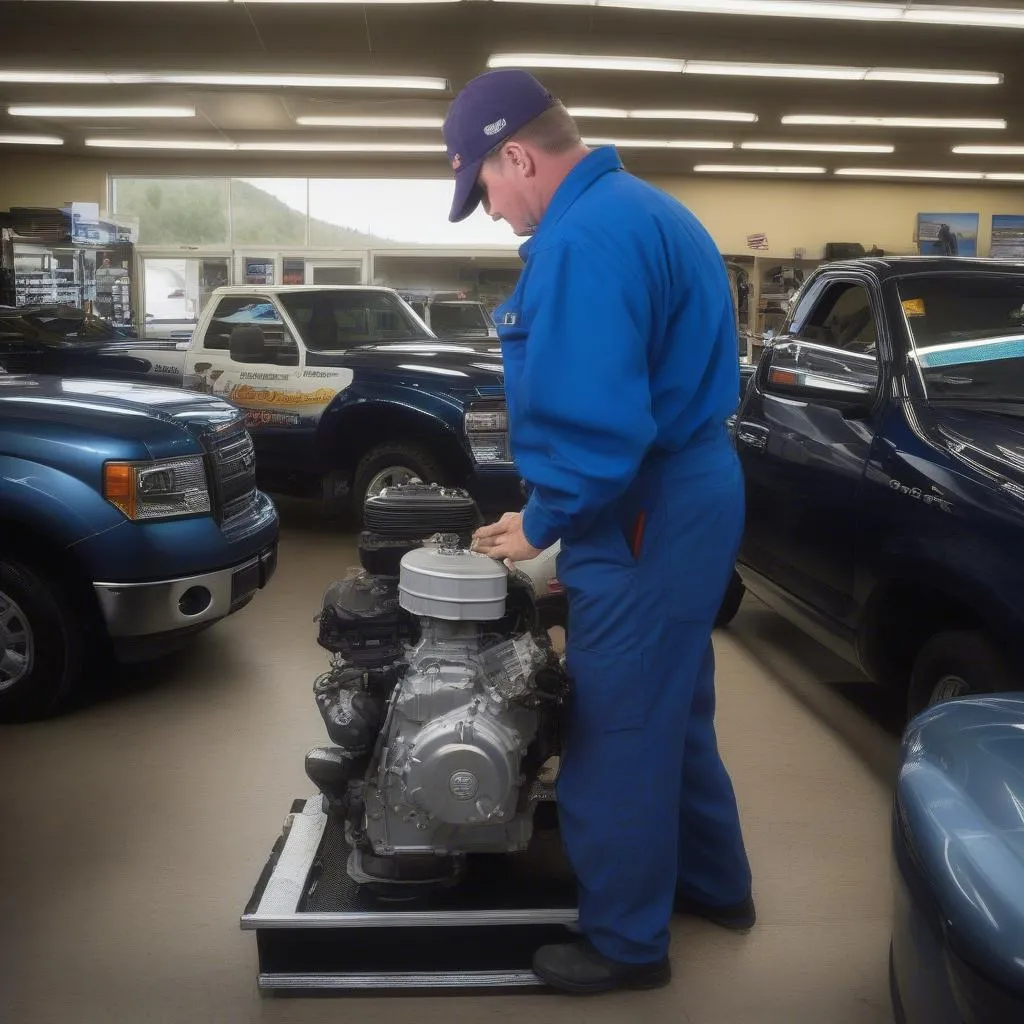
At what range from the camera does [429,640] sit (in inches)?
100

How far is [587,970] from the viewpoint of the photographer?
96.3 inches

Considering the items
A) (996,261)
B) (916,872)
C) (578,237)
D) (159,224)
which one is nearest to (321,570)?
(996,261)

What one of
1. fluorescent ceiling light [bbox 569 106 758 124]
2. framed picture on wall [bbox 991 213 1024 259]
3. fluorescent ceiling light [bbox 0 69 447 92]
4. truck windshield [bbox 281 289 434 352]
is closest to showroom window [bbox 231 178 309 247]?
fluorescent ceiling light [bbox 0 69 447 92]

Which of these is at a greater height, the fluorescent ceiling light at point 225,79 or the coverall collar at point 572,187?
the fluorescent ceiling light at point 225,79

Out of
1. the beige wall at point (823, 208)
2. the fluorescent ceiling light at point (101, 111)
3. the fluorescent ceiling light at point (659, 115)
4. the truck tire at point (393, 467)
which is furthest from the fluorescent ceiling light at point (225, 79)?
the beige wall at point (823, 208)

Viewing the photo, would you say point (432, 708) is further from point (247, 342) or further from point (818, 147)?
point (818, 147)

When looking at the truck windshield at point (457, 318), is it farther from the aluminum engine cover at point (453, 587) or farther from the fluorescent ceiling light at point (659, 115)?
the aluminum engine cover at point (453, 587)

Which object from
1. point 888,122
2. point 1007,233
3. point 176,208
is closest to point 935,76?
point 888,122

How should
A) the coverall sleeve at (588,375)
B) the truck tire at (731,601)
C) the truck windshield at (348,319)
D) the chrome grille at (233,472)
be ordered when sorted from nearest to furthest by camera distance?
the coverall sleeve at (588,375) → the chrome grille at (233,472) → the truck tire at (731,601) → the truck windshield at (348,319)

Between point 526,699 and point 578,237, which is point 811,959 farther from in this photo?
point 578,237

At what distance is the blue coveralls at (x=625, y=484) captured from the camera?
6.93 feet

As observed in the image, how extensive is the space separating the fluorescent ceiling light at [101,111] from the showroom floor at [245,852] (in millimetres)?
11750

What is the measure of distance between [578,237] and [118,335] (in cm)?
917

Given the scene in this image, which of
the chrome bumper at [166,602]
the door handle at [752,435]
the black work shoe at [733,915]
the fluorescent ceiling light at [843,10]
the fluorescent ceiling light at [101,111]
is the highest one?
the fluorescent ceiling light at [843,10]
